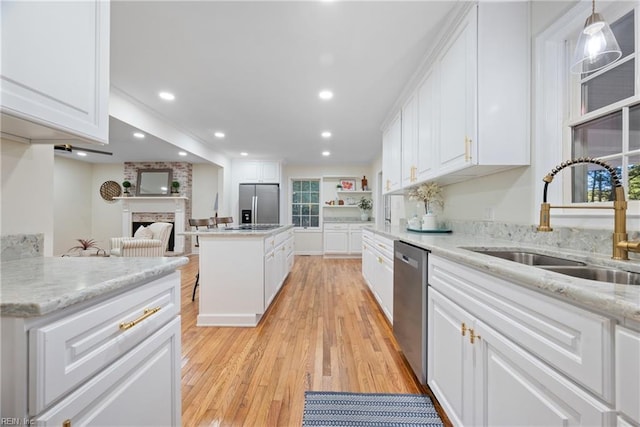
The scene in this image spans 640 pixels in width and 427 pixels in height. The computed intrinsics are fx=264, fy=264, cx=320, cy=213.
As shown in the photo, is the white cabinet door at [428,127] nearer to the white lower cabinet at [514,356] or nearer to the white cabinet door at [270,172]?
the white lower cabinet at [514,356]

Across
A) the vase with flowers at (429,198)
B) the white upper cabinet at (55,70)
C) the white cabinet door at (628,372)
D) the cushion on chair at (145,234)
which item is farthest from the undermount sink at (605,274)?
the cushion on chair at (145,234)

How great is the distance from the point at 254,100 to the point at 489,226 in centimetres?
282

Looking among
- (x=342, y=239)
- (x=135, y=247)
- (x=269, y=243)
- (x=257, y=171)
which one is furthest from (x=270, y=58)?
(x=342, y=239)

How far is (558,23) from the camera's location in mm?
1453

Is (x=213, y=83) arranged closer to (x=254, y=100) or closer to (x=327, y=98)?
(x=254, y=100)

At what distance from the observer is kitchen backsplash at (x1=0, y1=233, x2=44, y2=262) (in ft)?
3.50

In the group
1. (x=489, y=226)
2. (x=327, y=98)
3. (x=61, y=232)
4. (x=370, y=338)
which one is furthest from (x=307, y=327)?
(x=61, y=232)

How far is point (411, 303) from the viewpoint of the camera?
70.1 inches

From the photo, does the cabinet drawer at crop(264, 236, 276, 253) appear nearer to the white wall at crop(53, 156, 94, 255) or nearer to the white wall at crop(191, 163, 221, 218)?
the white wall at crop(191, 163, 221, 218)

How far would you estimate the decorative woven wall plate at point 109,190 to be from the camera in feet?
22.9

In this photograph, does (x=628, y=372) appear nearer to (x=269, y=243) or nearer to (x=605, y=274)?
(x=605, y=274)

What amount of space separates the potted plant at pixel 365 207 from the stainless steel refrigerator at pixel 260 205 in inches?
85.3

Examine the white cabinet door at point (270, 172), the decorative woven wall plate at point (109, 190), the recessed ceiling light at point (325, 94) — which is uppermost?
the recessed ceiling light at point (325, 94)

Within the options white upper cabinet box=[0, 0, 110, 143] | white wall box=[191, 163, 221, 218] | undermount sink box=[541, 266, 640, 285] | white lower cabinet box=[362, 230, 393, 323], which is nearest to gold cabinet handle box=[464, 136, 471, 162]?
undermount sink box=[541, 266, 640, 285]
